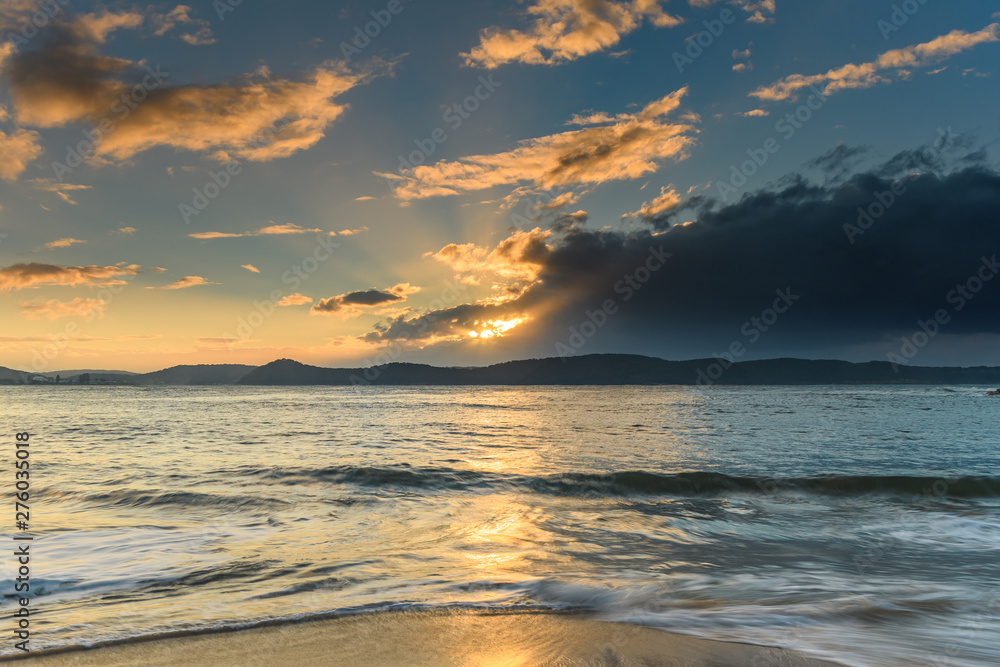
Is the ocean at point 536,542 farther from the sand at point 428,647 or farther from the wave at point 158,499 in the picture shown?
the sand at point 428,647

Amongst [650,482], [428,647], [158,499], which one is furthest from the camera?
[650,482]

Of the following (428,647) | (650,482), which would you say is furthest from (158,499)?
(650,482)

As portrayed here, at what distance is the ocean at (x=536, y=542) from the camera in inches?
213

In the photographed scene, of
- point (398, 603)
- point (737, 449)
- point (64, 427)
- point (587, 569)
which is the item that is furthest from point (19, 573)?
point (64, 427)

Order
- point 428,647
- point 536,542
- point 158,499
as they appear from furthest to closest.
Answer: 1. point 158,499
2. point 536,542
3. point 428,647

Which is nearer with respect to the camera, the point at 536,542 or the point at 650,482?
the point at 536,542

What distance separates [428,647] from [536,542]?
4.27 metres

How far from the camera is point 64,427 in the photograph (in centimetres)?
3130

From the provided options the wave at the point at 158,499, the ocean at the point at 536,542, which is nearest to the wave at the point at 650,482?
the ocean at the point at 536,542

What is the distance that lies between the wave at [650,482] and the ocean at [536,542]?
4.0 inches

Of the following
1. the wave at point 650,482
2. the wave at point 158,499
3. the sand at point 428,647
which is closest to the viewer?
the sand at point 428,647

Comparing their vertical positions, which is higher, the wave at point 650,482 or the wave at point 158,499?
the wave at point 158,499

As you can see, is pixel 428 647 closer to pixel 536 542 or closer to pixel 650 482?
pixel 536 542

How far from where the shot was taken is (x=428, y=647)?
14.9 feet
